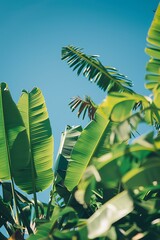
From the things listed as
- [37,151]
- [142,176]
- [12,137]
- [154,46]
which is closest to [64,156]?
[37,151]

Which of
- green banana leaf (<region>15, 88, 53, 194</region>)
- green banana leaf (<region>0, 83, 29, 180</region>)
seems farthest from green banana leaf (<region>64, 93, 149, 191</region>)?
green banana leaf (<region>0, 83, 29, 180</region>)

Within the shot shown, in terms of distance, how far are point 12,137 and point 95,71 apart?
1.52 meters

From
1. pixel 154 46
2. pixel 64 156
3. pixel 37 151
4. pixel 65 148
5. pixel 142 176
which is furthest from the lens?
pixel 65 148

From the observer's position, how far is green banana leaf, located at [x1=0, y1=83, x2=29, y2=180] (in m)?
3.57

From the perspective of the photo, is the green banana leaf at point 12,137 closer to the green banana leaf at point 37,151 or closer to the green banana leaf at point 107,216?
the green banana leaf at point 37,151

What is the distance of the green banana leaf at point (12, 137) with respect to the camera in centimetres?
357

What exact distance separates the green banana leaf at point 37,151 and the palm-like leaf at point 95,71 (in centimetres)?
90

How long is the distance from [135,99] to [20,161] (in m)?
1.97

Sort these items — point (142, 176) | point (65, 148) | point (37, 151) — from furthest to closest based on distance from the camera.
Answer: point (65, 148), point (37, 151), point (142, 176)

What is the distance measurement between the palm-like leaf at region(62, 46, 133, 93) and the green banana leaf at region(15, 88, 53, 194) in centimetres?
90

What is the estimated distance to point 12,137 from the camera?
3.59 m

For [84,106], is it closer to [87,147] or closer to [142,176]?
[87,147]

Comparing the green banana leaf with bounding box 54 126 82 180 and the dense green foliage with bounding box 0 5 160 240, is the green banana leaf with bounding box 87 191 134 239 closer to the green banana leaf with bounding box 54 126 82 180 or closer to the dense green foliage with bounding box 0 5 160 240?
the dense green foliage with bounding box 0 5 160 240

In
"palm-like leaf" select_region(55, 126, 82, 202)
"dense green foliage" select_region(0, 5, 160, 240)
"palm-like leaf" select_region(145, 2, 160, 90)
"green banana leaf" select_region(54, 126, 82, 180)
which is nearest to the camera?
"dense green foliage" select_region(0, 5, 160, 240)
